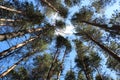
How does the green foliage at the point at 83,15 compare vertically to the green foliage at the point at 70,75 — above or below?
above

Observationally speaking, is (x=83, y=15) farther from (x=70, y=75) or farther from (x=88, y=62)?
(x=70, y=75)

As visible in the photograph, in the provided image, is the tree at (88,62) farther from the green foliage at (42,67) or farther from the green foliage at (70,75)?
the green foliage at (42,67)

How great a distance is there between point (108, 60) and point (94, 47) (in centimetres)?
281

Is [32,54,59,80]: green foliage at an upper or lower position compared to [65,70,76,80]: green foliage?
upper

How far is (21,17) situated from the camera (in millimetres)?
18750

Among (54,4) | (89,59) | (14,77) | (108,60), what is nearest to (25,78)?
(14,77)

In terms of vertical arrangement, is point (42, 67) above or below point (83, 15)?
below

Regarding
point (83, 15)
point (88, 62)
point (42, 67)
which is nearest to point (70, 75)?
point (88, 62)

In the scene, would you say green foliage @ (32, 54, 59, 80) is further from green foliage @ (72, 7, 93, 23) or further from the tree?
green foliage @ (72, 7, 93, 23)

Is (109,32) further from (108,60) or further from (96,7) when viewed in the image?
(96,7)

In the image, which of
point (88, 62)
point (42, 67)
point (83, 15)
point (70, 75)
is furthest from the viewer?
point (83, 15)

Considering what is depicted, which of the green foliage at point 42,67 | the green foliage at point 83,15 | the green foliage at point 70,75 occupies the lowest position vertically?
the green foliage at point 70,75

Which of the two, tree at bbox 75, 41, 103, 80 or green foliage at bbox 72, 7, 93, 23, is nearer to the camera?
tree at bbox 75, 41, 103, 80

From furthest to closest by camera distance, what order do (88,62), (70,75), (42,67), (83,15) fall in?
(83,15), (42,67), (70,75), (88,62)
